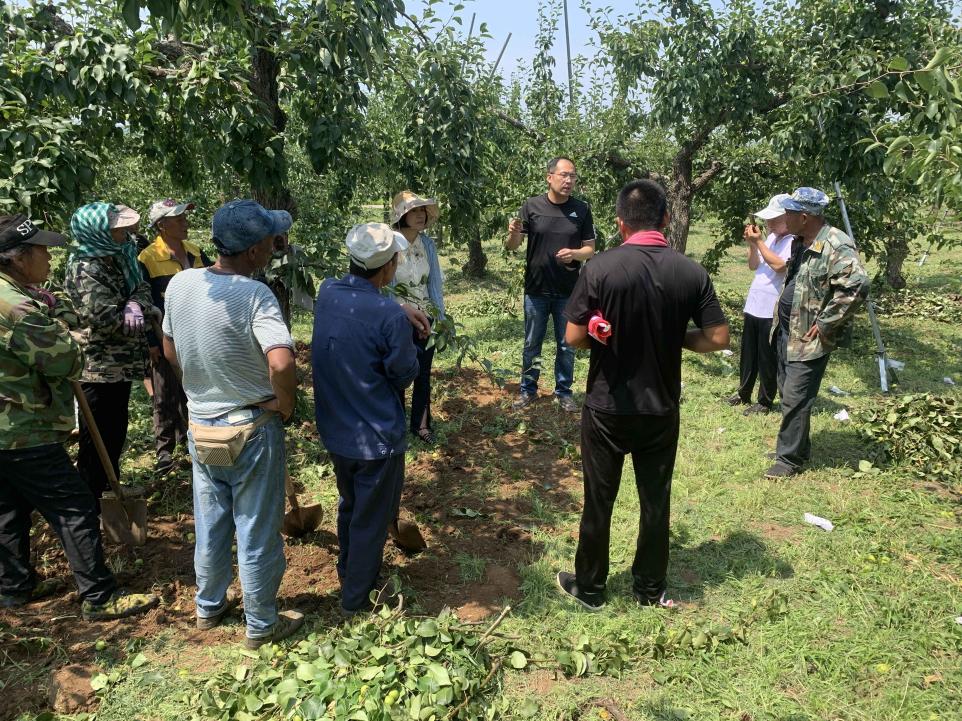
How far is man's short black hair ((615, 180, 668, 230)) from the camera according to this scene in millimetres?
Result: 2844

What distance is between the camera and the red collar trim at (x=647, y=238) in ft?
9.36

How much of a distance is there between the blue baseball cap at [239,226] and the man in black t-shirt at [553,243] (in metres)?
3.01

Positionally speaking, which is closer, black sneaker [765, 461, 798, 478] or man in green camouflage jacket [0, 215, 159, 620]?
man in green camouflage jacket [0, 215, 159, 620]

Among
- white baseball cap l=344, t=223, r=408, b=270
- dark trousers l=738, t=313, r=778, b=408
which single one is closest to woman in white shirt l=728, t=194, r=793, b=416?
dark trousers l=738, t=313, r=778, b=408

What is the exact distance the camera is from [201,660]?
9.60ft

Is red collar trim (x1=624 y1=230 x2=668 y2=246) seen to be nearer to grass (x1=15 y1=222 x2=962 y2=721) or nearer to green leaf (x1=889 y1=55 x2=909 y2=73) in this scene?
green leaf (x1=889 y1=55 x2=909 y2=73)

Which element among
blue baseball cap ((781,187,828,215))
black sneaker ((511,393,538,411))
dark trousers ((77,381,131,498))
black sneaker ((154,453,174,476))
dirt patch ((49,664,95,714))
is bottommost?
dirt patch ((49,664,95,714))

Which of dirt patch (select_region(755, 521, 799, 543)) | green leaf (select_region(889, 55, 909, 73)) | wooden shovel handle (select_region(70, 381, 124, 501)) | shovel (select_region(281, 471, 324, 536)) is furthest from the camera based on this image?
dirt patch (select_region(755, 521, 799, 543))

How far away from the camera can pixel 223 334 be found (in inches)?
103

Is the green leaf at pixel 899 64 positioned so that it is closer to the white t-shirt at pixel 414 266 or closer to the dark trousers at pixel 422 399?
the white t-shirt at pixel 414 266

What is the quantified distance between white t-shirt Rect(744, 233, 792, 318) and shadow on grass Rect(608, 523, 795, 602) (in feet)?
7.38

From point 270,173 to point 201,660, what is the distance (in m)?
3.05

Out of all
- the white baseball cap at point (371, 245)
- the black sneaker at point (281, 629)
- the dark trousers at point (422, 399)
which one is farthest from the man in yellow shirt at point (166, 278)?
the white baseball cap at point (371, 245)

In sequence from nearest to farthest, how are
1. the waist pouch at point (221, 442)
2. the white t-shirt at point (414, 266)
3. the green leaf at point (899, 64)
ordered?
the green leaf at point (899, 64), the waist pouch at point (221, 442), the white t-shirt at point (414, 266)
